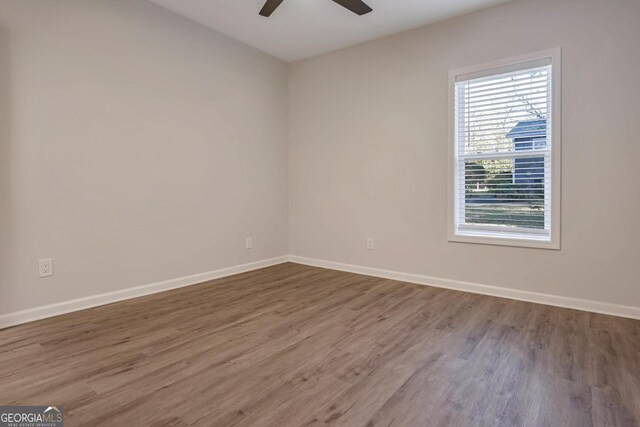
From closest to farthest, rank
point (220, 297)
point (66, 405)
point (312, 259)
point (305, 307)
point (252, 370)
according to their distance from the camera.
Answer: point (66, 405)
point (252, 370)
point (305, 307)
point (220, 297)
point (312, 259)

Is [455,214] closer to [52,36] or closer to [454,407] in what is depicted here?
[454,407]

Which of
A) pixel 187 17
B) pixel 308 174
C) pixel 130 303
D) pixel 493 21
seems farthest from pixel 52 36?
pixel 493 21

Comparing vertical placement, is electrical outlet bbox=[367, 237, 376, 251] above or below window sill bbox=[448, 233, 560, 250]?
below

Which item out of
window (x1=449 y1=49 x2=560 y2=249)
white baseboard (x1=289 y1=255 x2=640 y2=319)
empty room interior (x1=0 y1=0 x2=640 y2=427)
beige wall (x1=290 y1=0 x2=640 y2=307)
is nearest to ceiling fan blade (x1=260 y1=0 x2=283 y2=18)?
empty room interior (x1=0 y1=0 x2=640 y2=427)

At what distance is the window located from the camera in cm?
291

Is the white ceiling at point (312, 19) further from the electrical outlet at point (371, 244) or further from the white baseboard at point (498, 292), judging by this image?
the white baseboard at point (498, 292)

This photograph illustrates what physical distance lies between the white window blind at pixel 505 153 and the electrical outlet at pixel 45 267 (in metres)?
3.44

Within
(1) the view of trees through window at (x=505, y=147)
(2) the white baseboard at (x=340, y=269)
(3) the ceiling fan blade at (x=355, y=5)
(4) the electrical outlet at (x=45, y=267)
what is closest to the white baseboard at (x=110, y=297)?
(2) the white baseboard at (x=340, y=269)

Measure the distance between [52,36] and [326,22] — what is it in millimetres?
2307

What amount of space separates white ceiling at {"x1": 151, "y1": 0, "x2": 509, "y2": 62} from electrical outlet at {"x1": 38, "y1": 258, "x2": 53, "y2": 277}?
239 cm

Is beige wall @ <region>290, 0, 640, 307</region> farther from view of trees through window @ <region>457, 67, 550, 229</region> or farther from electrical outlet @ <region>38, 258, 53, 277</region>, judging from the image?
electrical outlet @ <region>38, 258, 53, 277</region>

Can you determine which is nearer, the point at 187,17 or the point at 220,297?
the point at 220,297

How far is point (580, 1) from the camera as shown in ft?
9.00

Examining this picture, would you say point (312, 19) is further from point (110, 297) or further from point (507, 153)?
point (110, 297)
